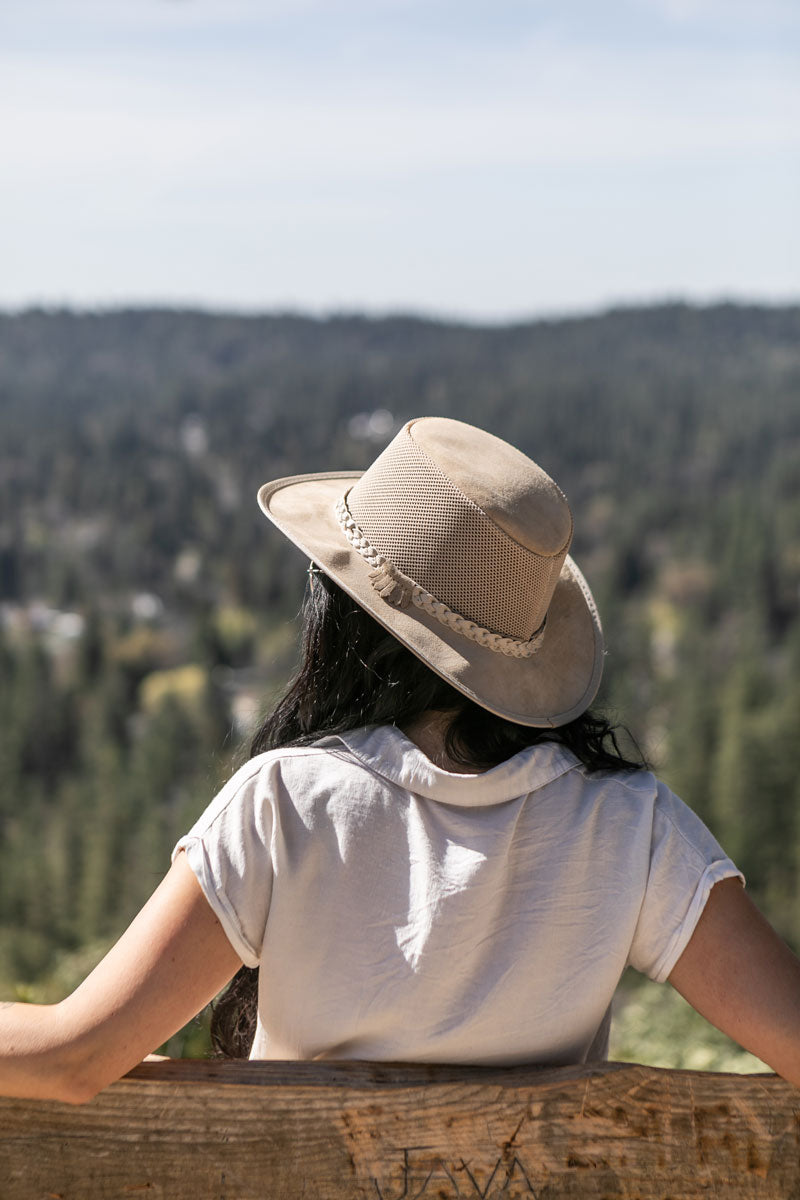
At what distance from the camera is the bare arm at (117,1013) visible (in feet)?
3.50

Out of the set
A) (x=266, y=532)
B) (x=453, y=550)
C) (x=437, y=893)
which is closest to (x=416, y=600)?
(x=453, y=550)

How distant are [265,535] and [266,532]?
0.43m

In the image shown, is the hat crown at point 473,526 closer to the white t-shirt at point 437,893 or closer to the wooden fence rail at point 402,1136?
the white t-shirt at point 437,893

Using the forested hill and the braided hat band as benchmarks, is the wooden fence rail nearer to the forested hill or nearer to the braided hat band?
the braided hat band

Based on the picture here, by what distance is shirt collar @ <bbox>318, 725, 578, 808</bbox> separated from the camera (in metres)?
1.18

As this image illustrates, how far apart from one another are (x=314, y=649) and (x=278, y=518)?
7.2 inches

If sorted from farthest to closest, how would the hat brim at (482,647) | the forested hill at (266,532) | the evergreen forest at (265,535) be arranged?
the forested hill at (266,532), the evergreen forest at (265,535), the hat brim at (482,647)

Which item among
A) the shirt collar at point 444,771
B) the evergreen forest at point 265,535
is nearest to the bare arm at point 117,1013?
the shirt collar at point 444,771

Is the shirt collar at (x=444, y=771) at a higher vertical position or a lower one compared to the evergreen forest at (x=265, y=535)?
higher

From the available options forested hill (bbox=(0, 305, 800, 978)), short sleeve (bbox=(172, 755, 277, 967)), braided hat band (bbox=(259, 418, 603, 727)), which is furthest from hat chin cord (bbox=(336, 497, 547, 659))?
forested hill (bbox=(0, 305, 800, 978))

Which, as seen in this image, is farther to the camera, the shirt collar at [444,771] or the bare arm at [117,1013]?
the shirt collar at [444,771]

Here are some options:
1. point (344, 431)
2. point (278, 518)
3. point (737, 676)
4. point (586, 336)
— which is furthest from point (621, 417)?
point (278, 518)

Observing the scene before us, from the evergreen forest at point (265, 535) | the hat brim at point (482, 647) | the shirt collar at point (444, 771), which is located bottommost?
the evergreen forest at point (265, 535)

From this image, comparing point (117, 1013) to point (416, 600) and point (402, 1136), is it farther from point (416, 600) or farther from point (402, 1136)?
point (416, 600)
